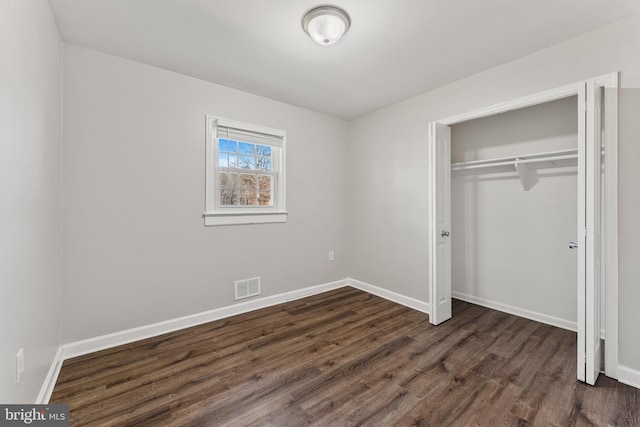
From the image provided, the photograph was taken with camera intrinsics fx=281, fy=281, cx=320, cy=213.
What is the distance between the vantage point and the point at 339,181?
4.26 meters

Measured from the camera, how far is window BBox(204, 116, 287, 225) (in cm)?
306

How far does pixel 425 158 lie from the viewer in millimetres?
3318

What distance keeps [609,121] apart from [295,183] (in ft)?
9.75

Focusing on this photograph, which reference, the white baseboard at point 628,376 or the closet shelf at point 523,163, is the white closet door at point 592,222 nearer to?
the white baseboard at point 628,376

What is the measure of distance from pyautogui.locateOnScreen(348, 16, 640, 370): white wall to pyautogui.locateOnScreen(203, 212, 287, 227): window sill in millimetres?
1314

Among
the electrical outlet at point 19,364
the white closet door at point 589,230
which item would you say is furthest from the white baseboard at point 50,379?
the white closet door at point 589,230

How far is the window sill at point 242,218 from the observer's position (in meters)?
3.04

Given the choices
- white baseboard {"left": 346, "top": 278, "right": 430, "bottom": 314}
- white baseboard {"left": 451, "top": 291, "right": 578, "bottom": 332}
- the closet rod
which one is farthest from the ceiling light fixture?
white baseboard {"left": 451, "top": 291, "right": 578, "bottom": 332}

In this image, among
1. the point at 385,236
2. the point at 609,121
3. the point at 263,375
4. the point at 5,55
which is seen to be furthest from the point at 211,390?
the point at 609,121

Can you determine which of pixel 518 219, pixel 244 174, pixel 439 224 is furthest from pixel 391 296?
pixel 244 174

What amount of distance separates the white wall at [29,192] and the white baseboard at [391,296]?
3.33 meters

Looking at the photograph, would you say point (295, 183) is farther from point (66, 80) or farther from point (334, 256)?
point (66, 80)

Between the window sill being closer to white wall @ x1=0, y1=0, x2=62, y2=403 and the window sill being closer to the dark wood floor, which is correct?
the dark wood floor

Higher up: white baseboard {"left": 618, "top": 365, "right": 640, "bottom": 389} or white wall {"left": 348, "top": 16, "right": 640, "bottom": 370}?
white wall {"left": 348, "top": 16, "right": 640, "bottom": 370}
